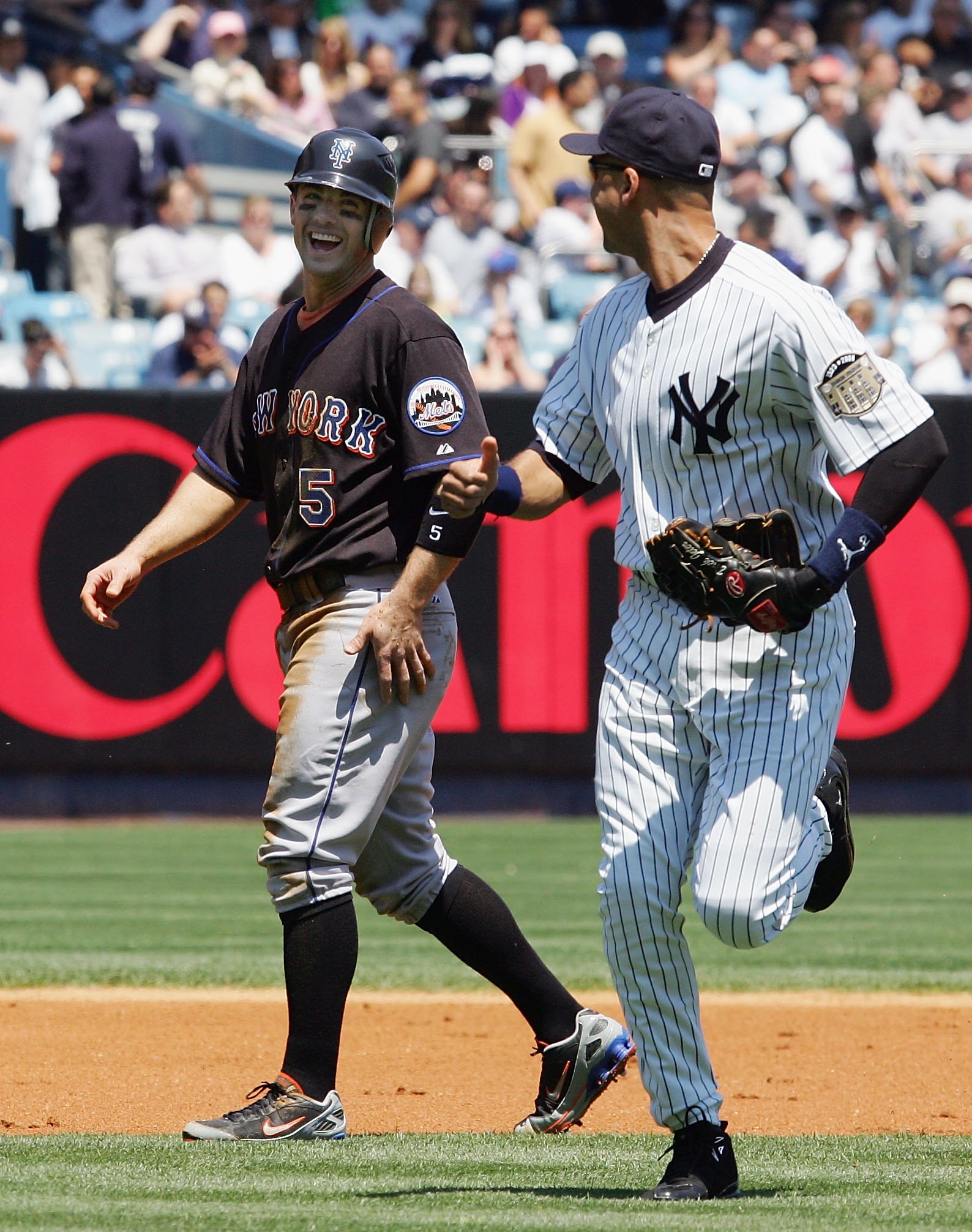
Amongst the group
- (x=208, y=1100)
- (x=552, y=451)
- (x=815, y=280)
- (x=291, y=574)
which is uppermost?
(x=815, y=280)

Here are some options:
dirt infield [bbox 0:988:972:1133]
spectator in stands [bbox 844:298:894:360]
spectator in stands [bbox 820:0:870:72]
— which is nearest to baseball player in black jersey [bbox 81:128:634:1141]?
dirt infield [bbox 0:988:972:1133]

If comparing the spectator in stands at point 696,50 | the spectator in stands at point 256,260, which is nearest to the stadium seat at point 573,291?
the spectator in stands at point 256,260

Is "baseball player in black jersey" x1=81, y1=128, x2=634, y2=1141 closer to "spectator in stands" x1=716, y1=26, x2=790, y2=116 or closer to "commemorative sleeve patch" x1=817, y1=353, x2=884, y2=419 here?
"commemorative sleeve patch" x1=817, y1=353, x2=884, y2=419

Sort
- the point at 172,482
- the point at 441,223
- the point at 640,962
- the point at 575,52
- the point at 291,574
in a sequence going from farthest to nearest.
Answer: the point at 575,52
the point at 441,223
the point at 172,482
the point at 291,574
the point at 640,962

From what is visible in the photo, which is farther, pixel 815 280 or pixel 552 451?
pixel 815 280

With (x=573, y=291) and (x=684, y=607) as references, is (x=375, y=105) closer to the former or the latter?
(x=573, y=291)

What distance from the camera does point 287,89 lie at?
15.1 m

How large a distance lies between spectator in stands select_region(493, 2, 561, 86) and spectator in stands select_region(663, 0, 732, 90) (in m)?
1.05

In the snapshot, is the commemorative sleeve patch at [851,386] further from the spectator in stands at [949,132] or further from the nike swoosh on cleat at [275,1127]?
the spectator in stands at [949,132]

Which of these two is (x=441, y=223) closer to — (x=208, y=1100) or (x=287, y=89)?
(x=287, y=89)

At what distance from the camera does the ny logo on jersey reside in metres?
3.56

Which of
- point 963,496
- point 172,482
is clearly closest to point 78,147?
point 172,482

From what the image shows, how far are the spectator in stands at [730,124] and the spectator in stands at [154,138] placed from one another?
391 centimetres

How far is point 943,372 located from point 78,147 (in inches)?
238
